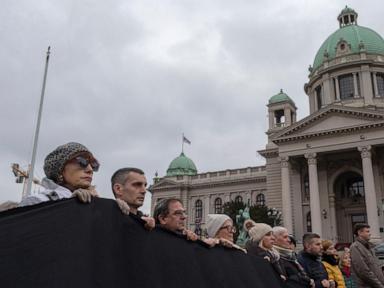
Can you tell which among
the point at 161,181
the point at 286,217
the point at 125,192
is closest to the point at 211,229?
the point at 125,192

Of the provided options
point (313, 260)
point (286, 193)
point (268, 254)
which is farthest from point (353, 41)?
point (268, 254)

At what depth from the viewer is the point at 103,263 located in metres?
2.67

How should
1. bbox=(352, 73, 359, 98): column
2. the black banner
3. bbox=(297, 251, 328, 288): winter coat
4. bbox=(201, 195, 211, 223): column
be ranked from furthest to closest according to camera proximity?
1. bbox=(201, 195, 211, 223): column
2. bbox=(352, 73, 359, 98): column
3. bbox=(297, 251, 328, 288): winter coat
4. the black banner

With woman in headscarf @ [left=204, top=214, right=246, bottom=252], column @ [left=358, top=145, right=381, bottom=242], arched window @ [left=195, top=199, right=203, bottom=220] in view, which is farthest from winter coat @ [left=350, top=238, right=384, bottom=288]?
arched window @ [left=195, top=199, right=203, bottom=220]

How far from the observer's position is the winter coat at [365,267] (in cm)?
654

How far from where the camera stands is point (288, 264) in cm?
520

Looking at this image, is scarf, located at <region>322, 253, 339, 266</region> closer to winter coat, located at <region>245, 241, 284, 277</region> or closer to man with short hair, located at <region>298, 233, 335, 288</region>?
→ man with short hair, located at <region>298, 233, 335, 288</region>

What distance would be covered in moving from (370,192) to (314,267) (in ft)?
102

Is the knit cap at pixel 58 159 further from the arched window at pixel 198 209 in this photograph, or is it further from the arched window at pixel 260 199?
the arched window at pixel 198 209

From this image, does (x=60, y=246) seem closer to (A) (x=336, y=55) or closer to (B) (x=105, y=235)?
(B) (x=105, y=235)

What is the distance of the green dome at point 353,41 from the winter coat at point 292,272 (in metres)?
46.5

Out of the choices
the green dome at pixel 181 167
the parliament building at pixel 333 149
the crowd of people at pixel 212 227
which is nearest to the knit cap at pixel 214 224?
the crowd of people at pixel 212 227

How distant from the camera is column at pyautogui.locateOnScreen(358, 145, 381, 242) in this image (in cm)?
→ 3238

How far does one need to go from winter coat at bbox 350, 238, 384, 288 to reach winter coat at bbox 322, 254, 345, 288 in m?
0.56
